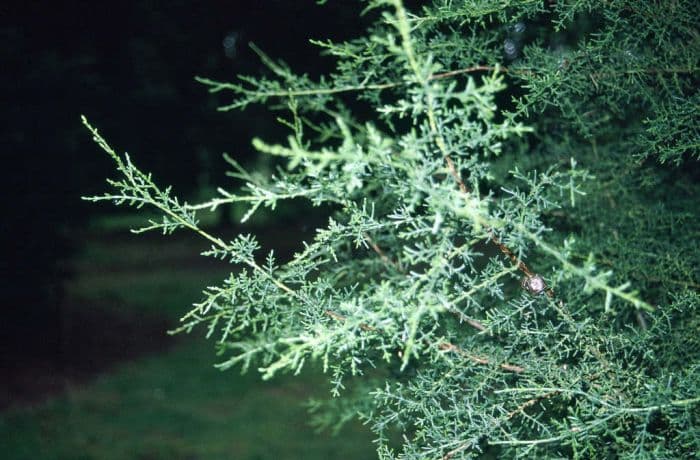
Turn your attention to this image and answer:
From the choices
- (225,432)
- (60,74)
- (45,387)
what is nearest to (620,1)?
(225,432)

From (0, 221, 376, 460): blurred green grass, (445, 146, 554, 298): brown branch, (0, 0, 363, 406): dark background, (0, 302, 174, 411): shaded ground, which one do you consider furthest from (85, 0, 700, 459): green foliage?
(0, 302, 174, 411): shaded ground

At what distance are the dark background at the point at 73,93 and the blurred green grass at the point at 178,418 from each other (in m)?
1.27

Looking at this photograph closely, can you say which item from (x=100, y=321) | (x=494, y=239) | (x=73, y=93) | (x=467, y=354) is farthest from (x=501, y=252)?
(x=100, y=321)

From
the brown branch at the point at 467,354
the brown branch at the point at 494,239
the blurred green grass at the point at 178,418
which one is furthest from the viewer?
the blurred green grass at the point at 178,418

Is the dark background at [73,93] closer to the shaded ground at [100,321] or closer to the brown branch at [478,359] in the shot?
the shaded ground at [100,321]

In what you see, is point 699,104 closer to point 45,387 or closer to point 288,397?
point 288,397

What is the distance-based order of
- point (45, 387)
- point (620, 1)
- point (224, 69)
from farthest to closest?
point (224, 69) → point (45, 387) → point (620, 1)

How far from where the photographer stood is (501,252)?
7.75 feet

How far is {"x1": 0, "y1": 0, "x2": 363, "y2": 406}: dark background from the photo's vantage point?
389 inches

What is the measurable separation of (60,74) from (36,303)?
4242mm

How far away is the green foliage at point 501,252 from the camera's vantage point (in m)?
1.94

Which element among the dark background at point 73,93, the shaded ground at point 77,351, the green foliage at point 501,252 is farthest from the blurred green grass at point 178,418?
the green foliage at point 501,252

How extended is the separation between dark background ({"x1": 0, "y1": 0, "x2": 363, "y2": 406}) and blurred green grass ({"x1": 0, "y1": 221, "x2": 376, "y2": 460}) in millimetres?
1265

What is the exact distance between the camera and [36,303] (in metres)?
11.4
